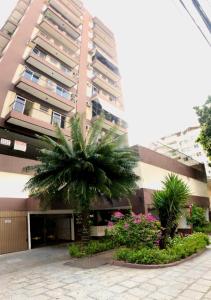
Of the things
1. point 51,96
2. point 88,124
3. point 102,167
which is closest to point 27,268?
→ point 102,167

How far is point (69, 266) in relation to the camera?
10.2 meters

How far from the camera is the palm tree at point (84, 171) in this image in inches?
480

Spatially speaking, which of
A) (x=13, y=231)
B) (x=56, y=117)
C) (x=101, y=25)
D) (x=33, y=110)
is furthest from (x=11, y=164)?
(x=101, y=25)

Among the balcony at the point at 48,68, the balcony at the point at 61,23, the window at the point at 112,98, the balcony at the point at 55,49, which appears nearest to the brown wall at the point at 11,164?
the balcony at the point at 48,68

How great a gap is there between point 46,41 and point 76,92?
567 cm

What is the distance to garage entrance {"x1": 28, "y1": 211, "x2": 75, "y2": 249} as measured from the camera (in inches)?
718

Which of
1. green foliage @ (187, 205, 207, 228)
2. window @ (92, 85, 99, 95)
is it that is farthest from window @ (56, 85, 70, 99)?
green foliage @ (187, 205, 207, 228)

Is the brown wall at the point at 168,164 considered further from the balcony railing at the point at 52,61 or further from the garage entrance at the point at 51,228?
the balcony railing at the point at 52,61

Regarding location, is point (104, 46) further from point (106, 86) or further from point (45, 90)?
point (45, 90)

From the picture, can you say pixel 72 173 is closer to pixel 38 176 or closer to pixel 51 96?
pixel 38 176

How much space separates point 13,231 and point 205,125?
1513 cm

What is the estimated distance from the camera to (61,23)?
27812mm

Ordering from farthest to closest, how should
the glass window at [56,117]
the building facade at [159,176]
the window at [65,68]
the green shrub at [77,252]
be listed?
the window at [65,68] → the glass window at [56,117] → the building facade at [159,176] → the green shrub at [77,252]

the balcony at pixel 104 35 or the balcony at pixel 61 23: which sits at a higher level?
the balcony at pixel 104 35
